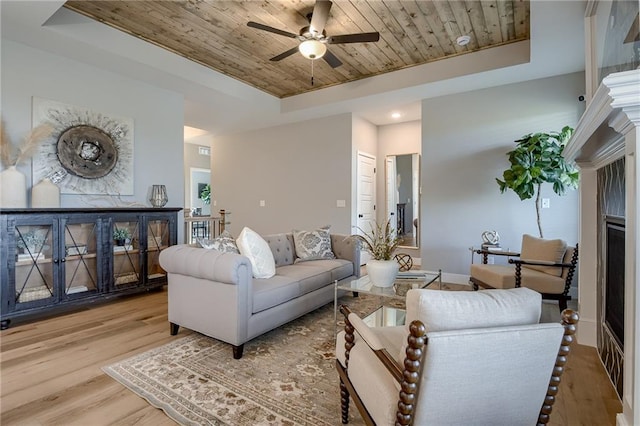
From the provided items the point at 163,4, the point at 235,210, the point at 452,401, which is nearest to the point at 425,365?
the point at 452,401

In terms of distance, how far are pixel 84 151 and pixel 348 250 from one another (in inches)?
129

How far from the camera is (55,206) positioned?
3326 millimetres

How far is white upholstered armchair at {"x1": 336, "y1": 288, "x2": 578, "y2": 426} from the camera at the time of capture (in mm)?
1016

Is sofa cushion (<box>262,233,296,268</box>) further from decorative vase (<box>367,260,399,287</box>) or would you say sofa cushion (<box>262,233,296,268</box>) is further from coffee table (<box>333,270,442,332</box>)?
decorative vase (<box>367,260,399,287</box>)

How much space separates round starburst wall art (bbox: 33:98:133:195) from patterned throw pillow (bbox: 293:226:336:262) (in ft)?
7.47

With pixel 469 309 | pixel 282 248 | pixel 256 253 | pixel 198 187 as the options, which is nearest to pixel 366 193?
pixel 282 248

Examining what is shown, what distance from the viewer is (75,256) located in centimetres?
327

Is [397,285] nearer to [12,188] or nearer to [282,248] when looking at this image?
[282,248]

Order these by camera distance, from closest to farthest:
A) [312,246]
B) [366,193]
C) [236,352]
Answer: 1. [236,352]
2. [312,246]
3. [366,193]

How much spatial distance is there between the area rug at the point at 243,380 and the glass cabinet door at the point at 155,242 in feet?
5.37

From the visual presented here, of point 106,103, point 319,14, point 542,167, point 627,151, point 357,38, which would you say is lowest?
point 627,151

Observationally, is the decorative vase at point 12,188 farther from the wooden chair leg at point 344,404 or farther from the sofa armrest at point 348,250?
the wooden chair leg at point 344,404

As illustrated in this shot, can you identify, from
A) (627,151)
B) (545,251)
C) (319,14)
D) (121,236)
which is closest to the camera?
(627,151)

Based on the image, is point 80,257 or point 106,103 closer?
point 80,257
